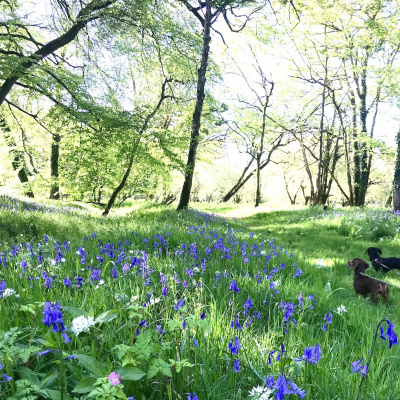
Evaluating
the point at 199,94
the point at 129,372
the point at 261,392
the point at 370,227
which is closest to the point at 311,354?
the point at 261,392

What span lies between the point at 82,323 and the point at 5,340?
0.43m

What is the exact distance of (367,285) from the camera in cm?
436

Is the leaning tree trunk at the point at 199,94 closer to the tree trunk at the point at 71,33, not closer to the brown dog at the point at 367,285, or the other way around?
the tree trunk at the point at 71,33

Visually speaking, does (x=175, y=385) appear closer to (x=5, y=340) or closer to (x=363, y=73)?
(x=5, y=340)

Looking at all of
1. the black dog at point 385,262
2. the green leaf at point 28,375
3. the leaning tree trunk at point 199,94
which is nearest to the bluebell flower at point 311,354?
the green leaf at point 28,375

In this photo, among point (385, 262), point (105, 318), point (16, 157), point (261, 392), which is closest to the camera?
point (261, 392)

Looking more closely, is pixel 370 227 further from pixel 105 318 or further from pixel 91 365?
pixel 91 365

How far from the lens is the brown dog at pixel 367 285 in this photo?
4.18 m

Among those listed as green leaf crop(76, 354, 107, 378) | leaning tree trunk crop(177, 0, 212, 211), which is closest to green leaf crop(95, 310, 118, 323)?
green leaf crop(76, 354, 107, 378)

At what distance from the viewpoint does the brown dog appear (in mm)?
4180

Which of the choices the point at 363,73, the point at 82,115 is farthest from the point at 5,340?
the point at 363,73

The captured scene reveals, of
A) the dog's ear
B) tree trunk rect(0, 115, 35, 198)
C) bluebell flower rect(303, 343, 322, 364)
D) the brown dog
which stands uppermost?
tree trunk rect(0, 115, 35, 198)

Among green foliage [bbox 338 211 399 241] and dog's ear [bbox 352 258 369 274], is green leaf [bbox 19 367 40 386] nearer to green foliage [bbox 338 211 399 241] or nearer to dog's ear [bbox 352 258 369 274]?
dog's ear [bbox 352 258 369 274]

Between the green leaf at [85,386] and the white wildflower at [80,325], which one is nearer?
the green leaf at [85,386]
